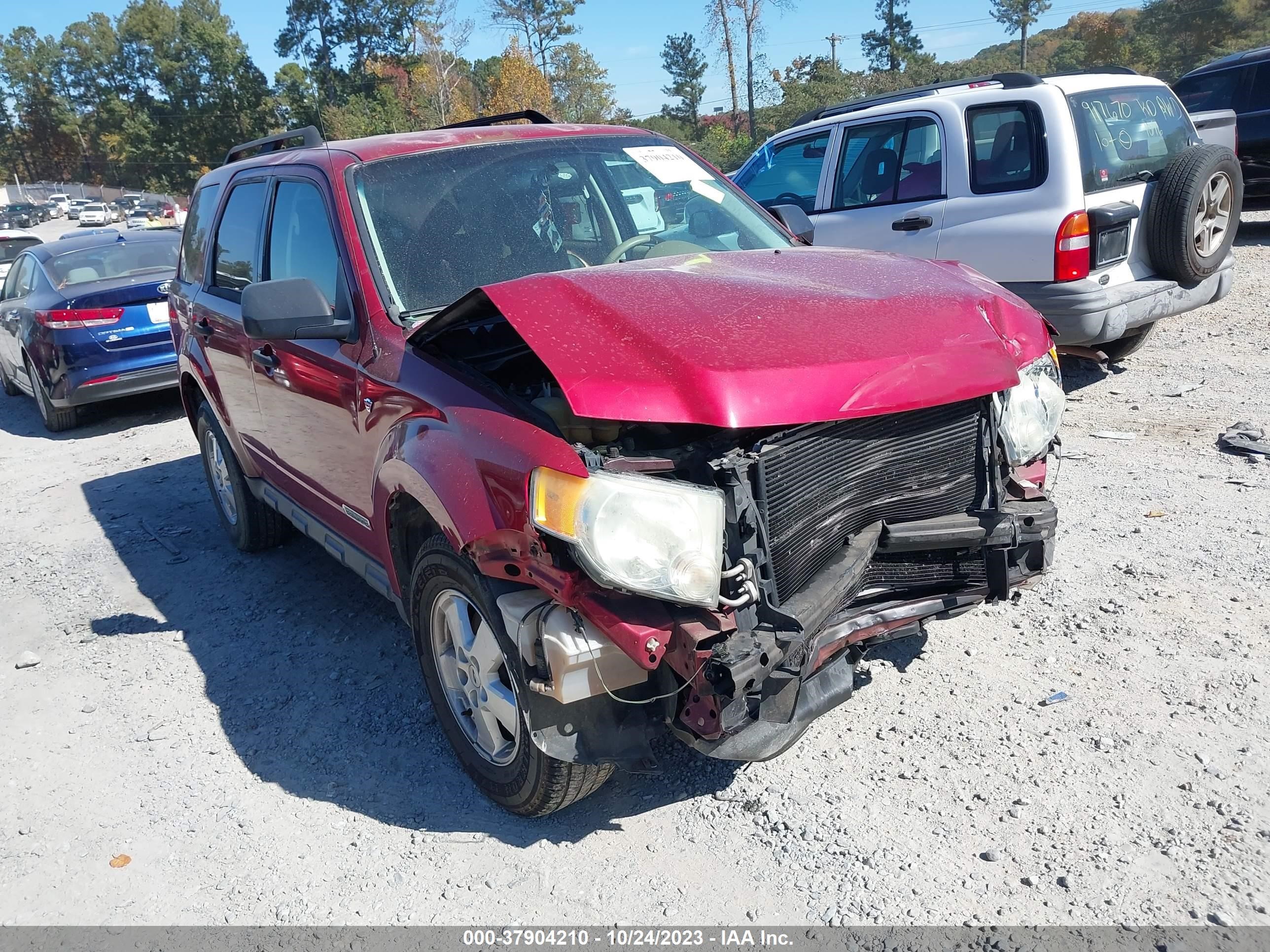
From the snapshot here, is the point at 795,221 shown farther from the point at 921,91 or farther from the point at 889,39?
the point at 889,39

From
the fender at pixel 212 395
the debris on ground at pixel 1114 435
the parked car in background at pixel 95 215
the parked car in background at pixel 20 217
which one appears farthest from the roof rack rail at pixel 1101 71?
the parked car in background at pixel 95 215

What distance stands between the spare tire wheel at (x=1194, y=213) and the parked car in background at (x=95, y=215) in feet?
195

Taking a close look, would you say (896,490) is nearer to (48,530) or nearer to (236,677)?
(236,677)

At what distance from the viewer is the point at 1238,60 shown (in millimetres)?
11500

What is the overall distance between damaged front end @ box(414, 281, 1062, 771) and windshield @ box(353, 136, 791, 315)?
536 mm

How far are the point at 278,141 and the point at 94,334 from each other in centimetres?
464

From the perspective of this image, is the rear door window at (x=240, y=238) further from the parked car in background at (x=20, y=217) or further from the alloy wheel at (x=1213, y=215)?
the parked car in background at (x=20, y=217)

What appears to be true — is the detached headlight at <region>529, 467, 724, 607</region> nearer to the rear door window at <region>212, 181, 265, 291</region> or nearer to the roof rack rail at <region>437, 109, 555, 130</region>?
the roof rack rail at <region>437, 109, 555, 130</region>

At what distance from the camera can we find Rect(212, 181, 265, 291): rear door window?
436 cm

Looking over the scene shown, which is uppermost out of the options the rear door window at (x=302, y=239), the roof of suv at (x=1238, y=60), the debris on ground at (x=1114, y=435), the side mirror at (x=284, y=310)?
the roof of suv at (x=1238, y=60)

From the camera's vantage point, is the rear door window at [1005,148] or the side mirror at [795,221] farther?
the rear door window at [1005,148]

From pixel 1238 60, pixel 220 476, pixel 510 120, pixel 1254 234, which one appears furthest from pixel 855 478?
pixel 1238 60

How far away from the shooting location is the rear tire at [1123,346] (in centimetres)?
694

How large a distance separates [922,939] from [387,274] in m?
2.58
